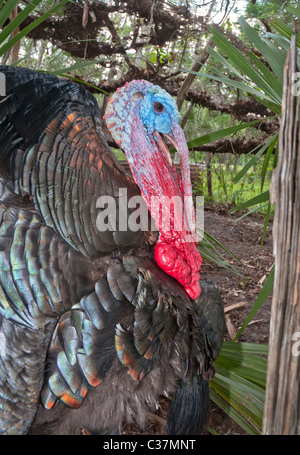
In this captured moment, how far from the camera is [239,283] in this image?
3.07 meters

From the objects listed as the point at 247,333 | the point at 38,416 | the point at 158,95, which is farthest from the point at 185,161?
the point at 247,333

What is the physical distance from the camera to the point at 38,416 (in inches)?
47.1

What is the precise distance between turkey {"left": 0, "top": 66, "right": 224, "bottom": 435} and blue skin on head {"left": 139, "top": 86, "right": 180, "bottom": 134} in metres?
0.01

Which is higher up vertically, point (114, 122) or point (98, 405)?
point (114, 122)

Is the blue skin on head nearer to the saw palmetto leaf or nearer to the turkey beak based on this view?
the turkey beak

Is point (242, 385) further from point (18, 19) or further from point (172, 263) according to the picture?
point (18, 19)

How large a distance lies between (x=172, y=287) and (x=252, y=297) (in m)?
1.68

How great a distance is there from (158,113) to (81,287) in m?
0.71

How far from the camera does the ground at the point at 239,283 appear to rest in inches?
67.6

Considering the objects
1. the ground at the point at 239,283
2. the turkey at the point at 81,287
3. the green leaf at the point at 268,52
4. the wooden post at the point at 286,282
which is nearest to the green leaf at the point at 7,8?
the turkey at the point at 81,287

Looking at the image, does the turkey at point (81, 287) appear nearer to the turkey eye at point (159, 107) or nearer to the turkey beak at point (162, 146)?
the turkey eye at point (159, 107)

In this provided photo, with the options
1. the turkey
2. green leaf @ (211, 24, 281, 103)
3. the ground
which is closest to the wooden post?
the turkey

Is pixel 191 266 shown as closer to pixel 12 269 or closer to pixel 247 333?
pixel 12 269

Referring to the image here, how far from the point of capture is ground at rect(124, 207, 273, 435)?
5.64 ft
